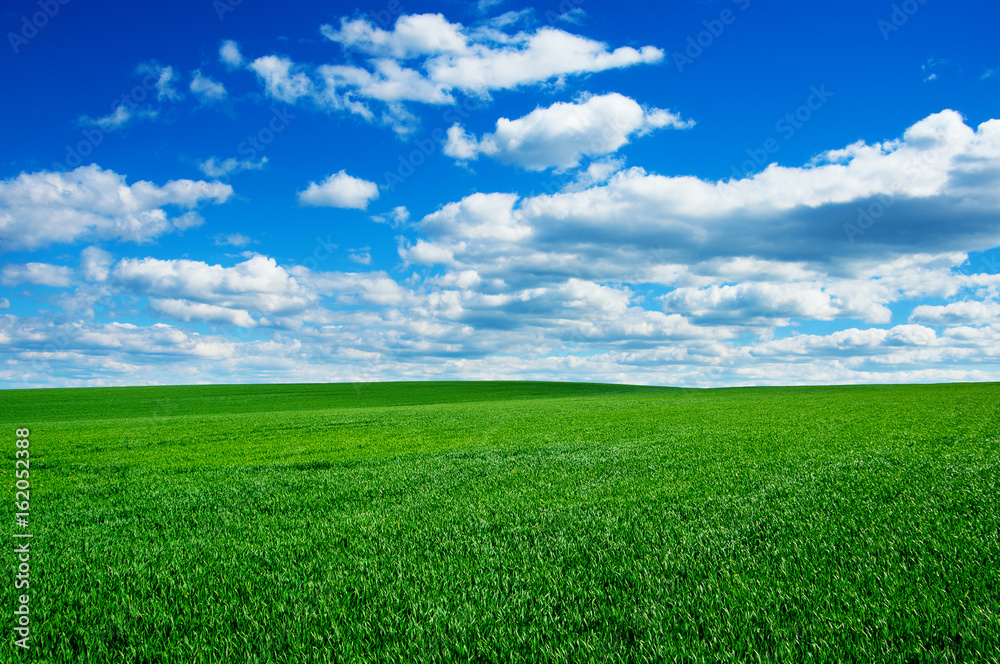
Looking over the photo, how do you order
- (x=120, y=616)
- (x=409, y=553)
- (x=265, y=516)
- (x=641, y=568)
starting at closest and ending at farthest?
1. (x=120, y=616)
2. (x=641, y=568)
3. (x=409, y=553)
4. (x=265, y=516)

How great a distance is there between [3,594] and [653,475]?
324 inches

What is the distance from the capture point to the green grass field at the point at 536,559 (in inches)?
148

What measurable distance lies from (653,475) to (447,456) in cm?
516

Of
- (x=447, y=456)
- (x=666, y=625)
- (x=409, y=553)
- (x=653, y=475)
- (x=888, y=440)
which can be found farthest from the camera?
(x=447, y=456)

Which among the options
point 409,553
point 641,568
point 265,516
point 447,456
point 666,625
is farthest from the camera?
point 447,456

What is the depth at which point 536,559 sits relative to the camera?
519 centimetres

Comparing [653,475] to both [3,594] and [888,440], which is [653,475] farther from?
[3,594]

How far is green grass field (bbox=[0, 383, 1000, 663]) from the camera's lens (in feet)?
12.3

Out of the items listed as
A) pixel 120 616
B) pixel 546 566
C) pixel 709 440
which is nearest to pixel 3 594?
pixel 120 616

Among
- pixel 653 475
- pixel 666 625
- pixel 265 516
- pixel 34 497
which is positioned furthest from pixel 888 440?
pixel 34 497

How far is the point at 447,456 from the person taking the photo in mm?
12328

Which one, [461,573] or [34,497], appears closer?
[461,573]

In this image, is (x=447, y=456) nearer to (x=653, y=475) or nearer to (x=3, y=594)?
(x=653, y=475)

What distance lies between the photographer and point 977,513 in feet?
19.2
